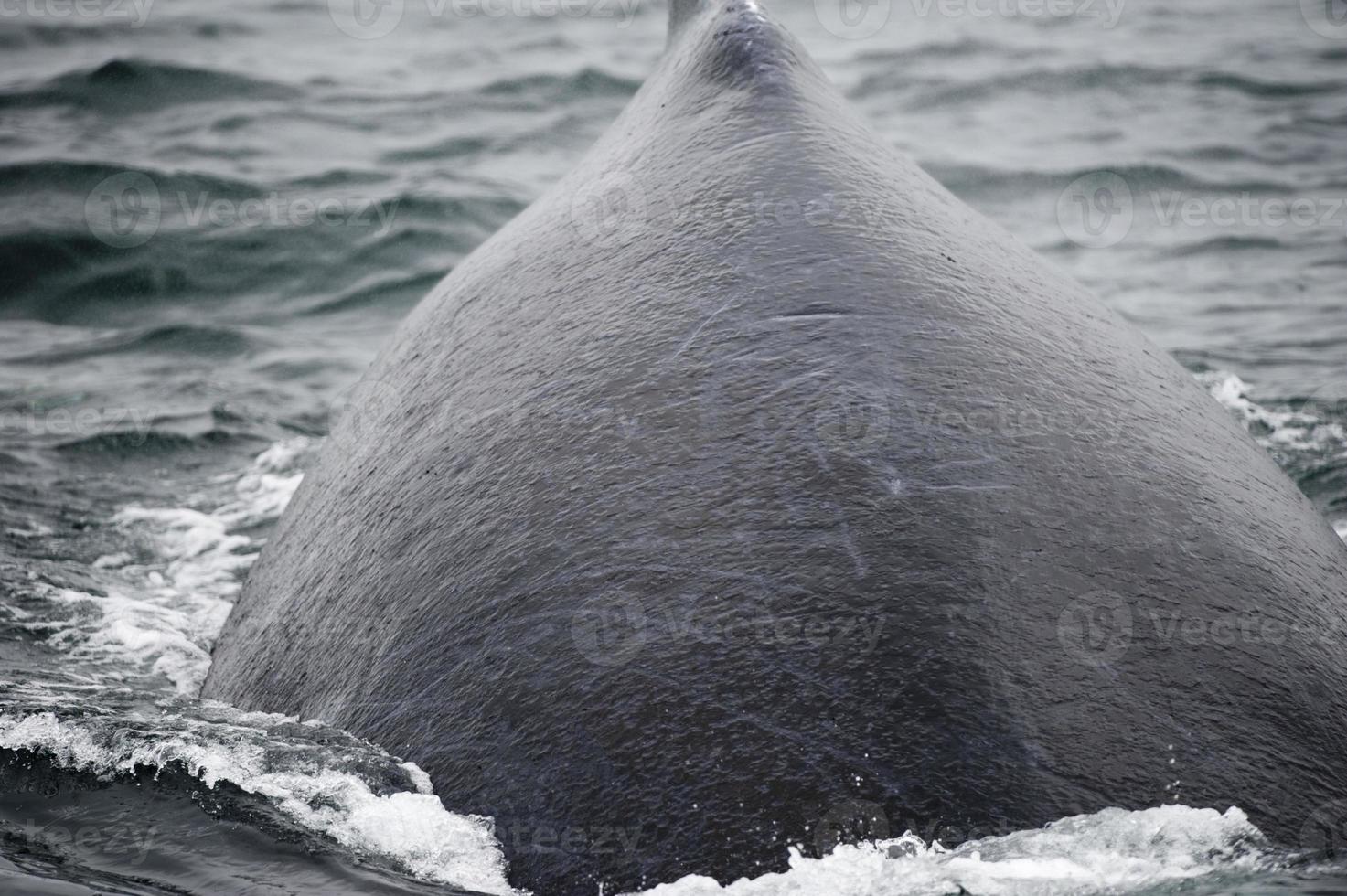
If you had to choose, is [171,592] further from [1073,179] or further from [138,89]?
[138,89]

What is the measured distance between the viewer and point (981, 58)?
65.8 feet

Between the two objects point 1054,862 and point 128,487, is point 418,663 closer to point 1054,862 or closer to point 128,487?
point 1054,862

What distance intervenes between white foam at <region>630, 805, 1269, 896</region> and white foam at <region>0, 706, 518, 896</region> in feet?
1.89

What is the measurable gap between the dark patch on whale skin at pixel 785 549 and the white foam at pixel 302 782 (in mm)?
81

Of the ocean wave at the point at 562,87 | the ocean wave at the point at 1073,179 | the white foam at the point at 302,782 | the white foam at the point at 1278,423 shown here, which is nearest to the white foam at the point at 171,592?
the white foam at the point at 302,782

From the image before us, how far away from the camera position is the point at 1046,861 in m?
3.14

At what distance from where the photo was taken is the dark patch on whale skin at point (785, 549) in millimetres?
3236

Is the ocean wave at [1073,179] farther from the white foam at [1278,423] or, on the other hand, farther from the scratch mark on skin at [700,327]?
the scratch mark on skin at [700,327]

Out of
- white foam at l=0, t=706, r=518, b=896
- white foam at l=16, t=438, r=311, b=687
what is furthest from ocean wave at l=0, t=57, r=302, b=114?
white foam at l=0, t=706, r=518, b=896

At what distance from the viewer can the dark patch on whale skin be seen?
10.6 feet

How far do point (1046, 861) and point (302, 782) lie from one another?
189 cm

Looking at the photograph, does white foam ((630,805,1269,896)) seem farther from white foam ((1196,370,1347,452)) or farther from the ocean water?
white foam ((1196,370,1347,452))

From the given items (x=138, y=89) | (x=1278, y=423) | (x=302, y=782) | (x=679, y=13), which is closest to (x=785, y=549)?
(x=302, y=782)

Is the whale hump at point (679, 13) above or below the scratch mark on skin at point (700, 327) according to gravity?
above
